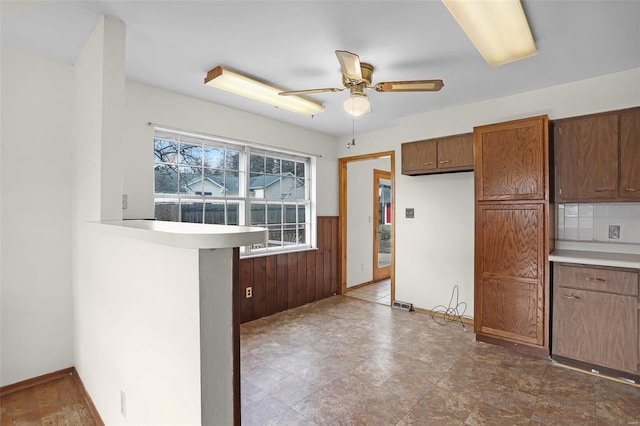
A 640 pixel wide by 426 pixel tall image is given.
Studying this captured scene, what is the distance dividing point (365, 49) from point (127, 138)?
2215mm

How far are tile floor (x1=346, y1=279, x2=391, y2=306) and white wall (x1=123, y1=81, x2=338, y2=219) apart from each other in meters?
2.48

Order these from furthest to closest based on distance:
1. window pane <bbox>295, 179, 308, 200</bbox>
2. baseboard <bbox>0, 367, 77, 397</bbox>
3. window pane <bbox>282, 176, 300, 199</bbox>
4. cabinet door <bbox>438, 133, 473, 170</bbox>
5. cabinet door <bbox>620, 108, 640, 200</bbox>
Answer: window pane <bbox>295, 179, 308, 200</bbox>
window pane <bbox>282, 176, 300, 199</bbox>
cabinet door <bbox>438, 133, 473, 170</bbox>
cabinet door <bbox>620, 108, 640, 200</bbox>
baseboard <bbox>0, 367, 77, 397</bbox>

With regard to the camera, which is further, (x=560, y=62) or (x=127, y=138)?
(x=127, y=138)

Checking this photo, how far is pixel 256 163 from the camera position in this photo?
3.97 metres

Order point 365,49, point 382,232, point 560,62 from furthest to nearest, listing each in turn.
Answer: point 382,232 < point 560,62 < point 365,49

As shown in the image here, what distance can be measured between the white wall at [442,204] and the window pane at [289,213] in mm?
1449

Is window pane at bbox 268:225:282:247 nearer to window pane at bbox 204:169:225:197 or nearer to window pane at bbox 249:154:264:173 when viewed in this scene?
window pane at bbox 249:154:264:173

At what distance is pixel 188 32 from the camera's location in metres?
2.09

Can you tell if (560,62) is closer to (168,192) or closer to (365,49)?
(365,49)

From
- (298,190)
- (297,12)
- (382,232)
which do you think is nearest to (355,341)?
(298,190)

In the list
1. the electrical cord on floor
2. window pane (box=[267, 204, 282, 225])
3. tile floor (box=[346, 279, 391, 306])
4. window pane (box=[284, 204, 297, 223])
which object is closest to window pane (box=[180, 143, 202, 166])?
window pane (box=[267, 204, 282, 225])

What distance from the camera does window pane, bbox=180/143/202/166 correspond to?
331 cm

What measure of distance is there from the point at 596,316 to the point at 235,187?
3627 mm

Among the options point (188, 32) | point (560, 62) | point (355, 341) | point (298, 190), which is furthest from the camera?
point (298, 190)
